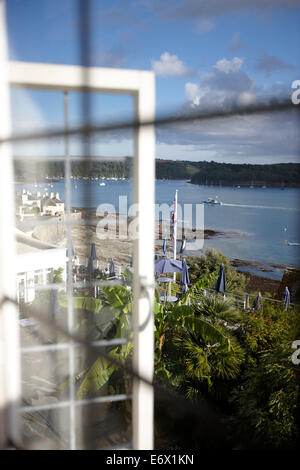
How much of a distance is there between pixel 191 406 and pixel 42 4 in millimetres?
1181

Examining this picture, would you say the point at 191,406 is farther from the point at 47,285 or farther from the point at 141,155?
the point at 47,285

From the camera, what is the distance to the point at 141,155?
0.72 m

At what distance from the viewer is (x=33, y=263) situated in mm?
1322

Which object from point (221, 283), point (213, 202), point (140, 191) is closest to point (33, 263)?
point (140, 191)

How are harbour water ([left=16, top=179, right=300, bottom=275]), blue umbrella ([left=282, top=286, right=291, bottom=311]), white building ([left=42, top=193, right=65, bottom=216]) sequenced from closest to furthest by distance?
white building ([left=42, top=193, right=65, bottom=216]), blue umbrella ([left=282, top=286, right=291, bottom=311]), harbour water ([left=16, top=179, right=300, bottom=275])

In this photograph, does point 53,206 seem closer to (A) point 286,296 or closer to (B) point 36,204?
(B) point 36,204

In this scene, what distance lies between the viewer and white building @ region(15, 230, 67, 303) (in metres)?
1.19

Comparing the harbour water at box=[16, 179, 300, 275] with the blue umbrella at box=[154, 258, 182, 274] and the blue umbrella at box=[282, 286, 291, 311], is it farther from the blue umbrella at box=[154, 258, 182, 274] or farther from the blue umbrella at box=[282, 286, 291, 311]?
the blue umbrella at box=[154, 258, 182, 274]

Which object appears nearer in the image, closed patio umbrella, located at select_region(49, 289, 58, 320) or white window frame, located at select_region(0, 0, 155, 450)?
white window frame, located at select_region(0, 0, 155, 450)

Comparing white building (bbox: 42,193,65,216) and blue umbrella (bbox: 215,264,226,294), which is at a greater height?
white building (bbox: 42,193,65,216)

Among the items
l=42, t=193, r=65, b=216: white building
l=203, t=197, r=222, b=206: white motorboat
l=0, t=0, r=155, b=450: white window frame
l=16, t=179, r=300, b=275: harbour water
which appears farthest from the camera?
l=203, t=197, r=222, b=206: white motorboat

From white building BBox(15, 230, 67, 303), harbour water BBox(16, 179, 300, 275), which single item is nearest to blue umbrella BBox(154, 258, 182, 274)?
harbour water BBox(16, 179, 300, 275)

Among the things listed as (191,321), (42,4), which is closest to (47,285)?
(42,4)

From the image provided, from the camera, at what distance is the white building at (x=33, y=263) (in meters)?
1.19
